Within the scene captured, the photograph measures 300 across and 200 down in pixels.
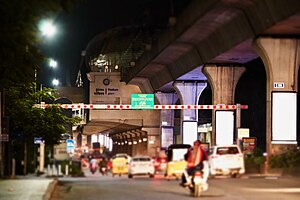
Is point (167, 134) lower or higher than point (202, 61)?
lower

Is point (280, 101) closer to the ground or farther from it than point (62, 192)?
farther from it

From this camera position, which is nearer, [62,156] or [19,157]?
[62,156]

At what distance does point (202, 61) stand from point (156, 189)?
30192 millimetres

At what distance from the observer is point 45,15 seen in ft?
39.1

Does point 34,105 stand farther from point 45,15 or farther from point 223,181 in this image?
point 45,15

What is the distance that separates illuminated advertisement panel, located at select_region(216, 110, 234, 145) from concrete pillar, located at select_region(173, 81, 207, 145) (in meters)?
10.3

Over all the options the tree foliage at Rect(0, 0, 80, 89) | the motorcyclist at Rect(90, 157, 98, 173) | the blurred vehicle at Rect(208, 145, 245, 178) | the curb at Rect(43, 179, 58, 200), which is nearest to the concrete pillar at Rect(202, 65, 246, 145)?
the blurred vehicle at Rect(208, 145, 245, 178)

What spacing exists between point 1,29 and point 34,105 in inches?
1817

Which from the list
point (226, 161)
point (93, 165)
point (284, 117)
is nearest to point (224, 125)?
point (284, 117)

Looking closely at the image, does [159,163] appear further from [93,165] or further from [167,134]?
[167,134]

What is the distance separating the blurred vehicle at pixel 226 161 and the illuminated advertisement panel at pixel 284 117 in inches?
559

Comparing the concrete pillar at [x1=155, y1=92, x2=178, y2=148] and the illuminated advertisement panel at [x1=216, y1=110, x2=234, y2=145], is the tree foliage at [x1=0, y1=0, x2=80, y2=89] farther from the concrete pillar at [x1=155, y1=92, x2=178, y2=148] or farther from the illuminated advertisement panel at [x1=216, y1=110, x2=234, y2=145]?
the concrete pillar at [x1=155, y1=92, x2=178, y2=148]

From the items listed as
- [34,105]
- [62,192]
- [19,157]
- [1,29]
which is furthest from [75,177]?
[34,105]

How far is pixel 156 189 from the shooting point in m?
26.2
